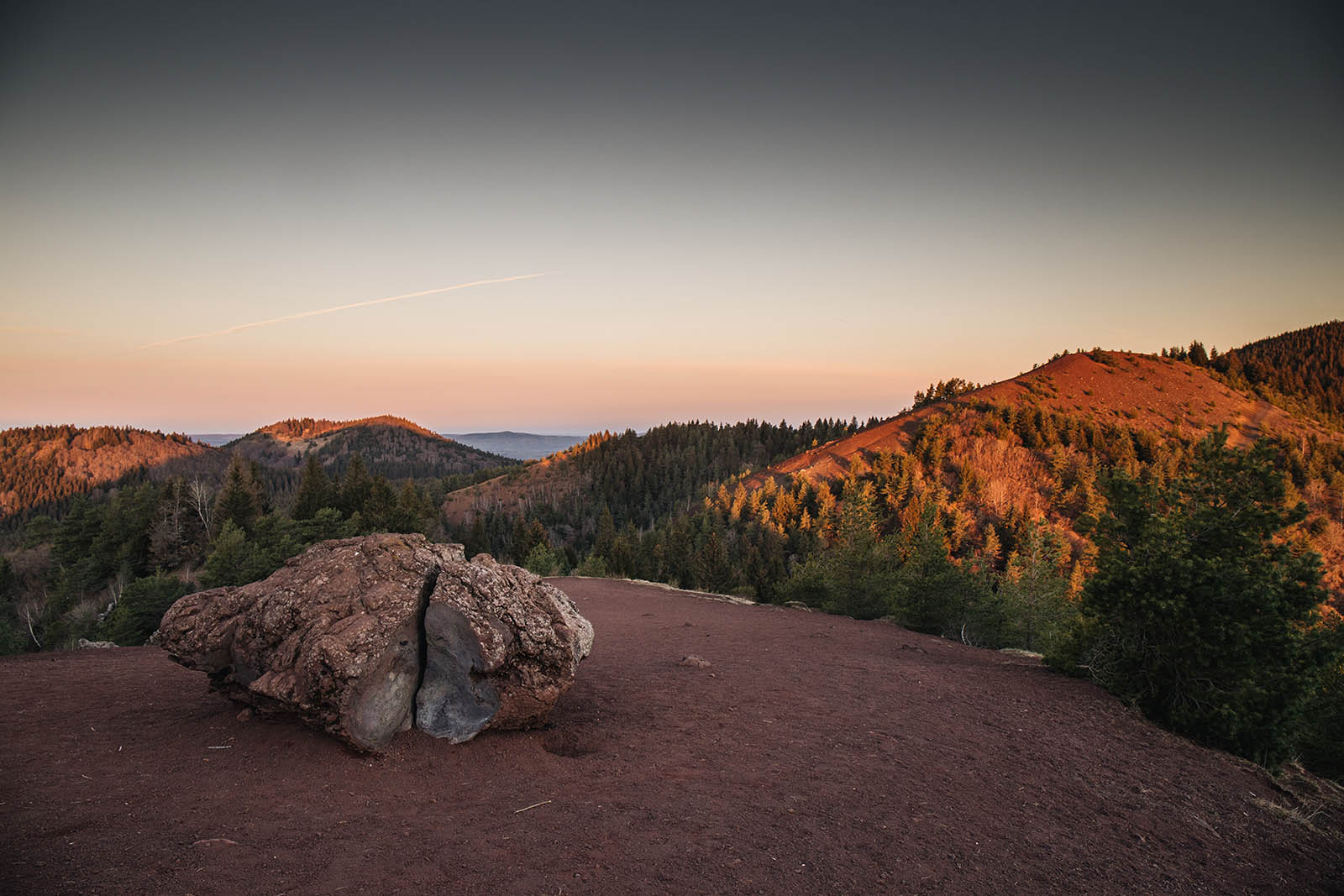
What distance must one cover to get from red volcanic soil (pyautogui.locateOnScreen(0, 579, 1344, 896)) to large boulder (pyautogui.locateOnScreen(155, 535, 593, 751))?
0.46 m

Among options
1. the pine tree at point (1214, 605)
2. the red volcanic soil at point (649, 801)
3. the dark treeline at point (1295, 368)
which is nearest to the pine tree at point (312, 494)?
the red volcanic soil at point (649, 801)

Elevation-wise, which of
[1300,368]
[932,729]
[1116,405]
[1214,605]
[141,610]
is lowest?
[141,610]

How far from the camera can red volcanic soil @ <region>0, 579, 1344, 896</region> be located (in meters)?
5.23

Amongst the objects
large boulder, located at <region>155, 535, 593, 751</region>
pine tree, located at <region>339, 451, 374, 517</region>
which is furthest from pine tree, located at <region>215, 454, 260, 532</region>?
large boulder, located at <region>155, 535, 593, 751</region>

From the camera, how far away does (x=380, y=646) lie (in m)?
7.42

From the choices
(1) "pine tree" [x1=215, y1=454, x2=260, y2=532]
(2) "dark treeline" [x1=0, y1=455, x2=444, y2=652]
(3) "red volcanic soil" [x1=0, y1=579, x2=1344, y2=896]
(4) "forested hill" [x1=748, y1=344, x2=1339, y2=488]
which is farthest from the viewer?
(4) "forested hill" [x1=748, y1=344, x2=1339, y2=488]

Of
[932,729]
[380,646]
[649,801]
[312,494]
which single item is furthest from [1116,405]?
Answer: [380,646]

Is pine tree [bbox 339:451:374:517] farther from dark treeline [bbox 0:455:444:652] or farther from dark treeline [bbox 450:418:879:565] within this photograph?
dark treeline [bbox 450:418:879:565]

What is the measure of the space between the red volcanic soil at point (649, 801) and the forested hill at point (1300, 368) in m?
139

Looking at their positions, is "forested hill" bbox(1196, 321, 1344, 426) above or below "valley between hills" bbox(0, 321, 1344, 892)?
above

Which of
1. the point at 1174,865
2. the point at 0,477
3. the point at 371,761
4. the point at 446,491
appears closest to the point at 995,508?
the point at 1174,865

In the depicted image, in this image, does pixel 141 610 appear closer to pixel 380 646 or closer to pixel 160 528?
pixel 380 646

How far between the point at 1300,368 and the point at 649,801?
597ft

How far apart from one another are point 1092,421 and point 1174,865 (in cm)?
9837
